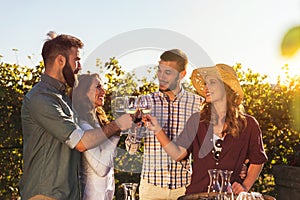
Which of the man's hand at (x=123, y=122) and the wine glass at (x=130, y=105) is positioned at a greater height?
the wine glass at (x=130, y=105)

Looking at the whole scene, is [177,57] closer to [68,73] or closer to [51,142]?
[68,73]

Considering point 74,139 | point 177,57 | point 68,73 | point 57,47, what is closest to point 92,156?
point 74,139

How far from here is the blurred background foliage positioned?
207 inches

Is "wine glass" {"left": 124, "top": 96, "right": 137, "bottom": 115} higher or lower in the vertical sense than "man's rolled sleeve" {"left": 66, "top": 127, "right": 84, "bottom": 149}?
higher

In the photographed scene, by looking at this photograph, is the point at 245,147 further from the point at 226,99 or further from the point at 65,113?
the point at 65,113

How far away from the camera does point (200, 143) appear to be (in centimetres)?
318

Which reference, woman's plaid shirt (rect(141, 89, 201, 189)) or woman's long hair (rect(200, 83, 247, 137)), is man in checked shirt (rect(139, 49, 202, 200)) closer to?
woman's plaid shirt (rect(141, 89, 201, 189))

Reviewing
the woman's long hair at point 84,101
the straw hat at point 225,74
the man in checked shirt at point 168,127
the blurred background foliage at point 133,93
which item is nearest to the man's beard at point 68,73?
the woman's long hair at point 84,101

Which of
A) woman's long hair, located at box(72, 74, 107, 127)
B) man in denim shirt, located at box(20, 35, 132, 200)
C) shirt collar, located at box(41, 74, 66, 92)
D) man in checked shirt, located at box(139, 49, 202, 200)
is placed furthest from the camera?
man in checked shirt, located at box(139, 49, 202, 200)

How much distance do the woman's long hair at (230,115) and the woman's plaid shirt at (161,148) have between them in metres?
0.53

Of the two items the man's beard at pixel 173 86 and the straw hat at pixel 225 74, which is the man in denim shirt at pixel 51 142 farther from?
the man's beard at pixel 173 86

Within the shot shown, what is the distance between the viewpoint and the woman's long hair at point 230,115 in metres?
3.14

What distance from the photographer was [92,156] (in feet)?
10.1

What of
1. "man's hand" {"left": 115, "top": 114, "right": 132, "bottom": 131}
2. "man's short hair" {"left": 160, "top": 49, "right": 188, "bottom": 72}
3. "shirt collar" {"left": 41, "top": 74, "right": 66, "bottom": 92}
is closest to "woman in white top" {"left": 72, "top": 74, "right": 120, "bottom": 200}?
"man's hand" {"left": 115, "top": 114, "right": 132, "bottom": 131}
